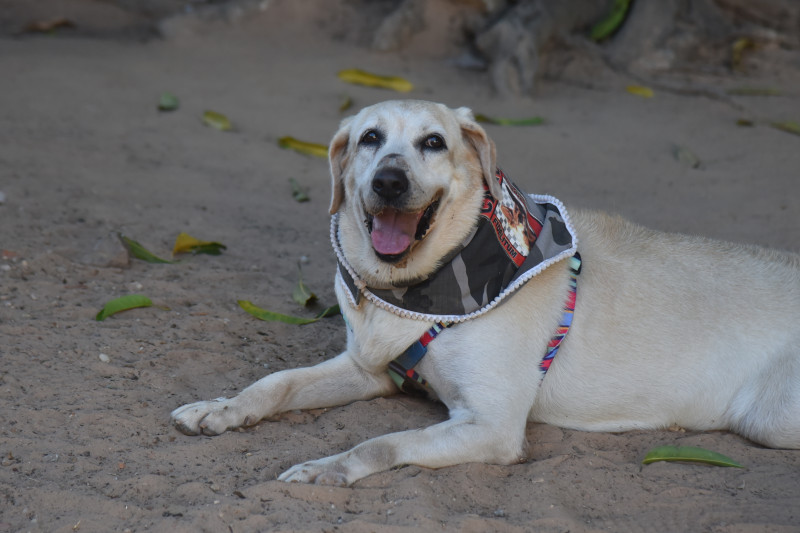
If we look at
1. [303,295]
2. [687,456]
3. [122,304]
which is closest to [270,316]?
[303,295]

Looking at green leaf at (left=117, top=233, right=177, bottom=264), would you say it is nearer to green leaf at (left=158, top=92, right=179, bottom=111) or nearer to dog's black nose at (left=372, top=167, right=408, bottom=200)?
dog's black nose at (left=372, top=167, right=408, bottom=200)

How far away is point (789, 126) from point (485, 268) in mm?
4934

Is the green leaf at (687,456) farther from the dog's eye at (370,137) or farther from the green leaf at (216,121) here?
the green leaf at (216,121)

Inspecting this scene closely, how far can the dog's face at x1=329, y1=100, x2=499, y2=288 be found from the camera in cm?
332

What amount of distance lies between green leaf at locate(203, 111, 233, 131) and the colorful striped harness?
4.02 metres

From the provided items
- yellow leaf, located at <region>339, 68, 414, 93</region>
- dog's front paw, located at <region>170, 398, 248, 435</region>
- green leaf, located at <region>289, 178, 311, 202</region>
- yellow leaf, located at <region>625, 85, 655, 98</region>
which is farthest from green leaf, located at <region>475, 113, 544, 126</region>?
dog's front paw, located at <region>170, 398, 248, 435</region>

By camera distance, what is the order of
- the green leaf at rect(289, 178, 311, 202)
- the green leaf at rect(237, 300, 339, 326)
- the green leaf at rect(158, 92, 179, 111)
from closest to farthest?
the green leaf at rect(237, 300, 339, 326), the green leaf at rect(289, 178, 311, 202), the green leaf at rect(158, 92, 179, 111)

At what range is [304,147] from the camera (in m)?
6.79

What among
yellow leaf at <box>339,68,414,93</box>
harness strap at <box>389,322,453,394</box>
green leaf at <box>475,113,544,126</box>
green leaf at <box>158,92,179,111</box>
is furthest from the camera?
yellow leaf at <box>339,68,414,93</box>

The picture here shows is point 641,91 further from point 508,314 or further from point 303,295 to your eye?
point 508,314

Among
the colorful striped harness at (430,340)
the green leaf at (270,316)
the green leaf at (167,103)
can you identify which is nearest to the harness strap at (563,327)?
the colorful striped harness at (430,340)

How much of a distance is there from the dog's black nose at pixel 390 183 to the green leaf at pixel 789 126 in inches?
201

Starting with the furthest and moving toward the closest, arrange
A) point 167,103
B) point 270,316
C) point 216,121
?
point 167,103
point 216,121
point 270,316

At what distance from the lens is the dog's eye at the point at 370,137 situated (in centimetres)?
358
